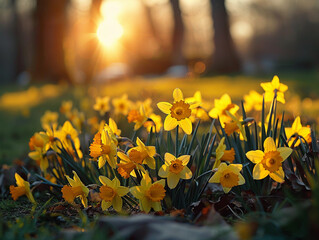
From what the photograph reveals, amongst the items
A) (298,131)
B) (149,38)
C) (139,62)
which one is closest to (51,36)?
(139,62)

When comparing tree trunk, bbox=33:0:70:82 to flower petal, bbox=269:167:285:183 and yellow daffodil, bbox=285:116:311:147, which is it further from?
flower petal, bbox=269:167:285:183

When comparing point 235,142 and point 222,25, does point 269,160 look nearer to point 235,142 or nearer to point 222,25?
point 235,142

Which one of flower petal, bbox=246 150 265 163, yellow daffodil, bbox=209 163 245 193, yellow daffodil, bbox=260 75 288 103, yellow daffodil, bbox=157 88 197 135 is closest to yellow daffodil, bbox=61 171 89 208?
yellow daffodil, bbox=157 88 197 135

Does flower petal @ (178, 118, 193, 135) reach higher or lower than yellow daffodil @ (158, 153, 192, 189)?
higher

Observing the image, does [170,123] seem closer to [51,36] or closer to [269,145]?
[269,145]

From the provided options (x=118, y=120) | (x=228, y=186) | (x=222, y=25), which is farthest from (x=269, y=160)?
(x=222, y=25)
